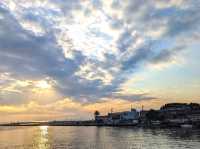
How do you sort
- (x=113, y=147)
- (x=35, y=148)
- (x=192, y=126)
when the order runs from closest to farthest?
(x=113, y=147) < (x=35, y=148) < (x=192, y=126)

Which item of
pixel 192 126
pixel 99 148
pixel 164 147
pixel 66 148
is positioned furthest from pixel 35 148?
pixel 192 126

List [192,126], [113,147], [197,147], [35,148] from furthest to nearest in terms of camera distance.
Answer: [192,126], [35,148], [113,147], [197,147]

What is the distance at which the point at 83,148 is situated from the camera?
309ft

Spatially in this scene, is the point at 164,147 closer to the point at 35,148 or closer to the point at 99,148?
the point at 99,148

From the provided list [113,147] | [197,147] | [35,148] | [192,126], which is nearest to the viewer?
[197,147]

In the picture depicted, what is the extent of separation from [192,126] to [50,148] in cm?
11512

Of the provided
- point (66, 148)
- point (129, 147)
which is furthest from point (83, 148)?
point (129, 147)

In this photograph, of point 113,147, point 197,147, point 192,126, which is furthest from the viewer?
point 192,126

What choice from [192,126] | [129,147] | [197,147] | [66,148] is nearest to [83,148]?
[66,148]

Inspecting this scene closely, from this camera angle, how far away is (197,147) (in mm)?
88438

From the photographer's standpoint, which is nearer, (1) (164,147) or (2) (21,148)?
(1) (164,147)

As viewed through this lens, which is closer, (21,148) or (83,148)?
(83,148)

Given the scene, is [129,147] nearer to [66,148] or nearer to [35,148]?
[66,148]

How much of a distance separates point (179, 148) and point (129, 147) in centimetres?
1250
